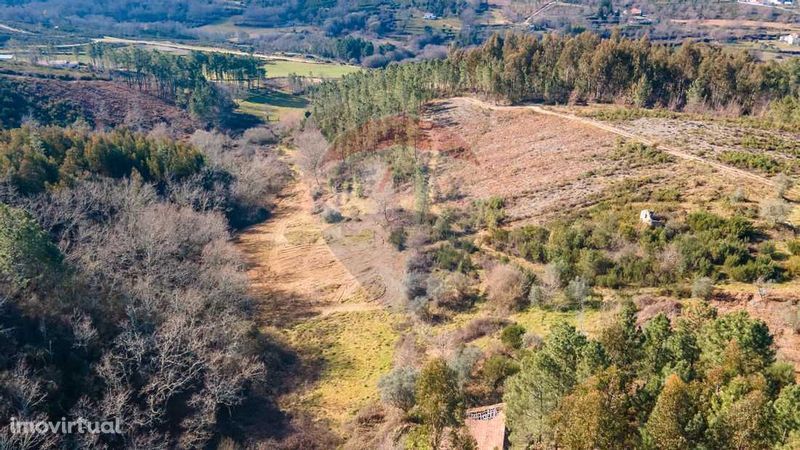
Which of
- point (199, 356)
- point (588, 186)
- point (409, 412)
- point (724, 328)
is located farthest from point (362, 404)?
point (588, 186)

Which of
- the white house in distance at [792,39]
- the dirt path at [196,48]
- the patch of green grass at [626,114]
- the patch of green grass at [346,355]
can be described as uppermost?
the white house in distance at [792,39]

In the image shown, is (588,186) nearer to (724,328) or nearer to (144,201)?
(724,328)

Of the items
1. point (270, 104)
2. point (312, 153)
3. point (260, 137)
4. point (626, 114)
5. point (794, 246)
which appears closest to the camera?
point (794, 246)

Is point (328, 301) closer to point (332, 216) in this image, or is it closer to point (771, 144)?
point (332, 216)

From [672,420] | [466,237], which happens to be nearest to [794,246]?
[672,420]

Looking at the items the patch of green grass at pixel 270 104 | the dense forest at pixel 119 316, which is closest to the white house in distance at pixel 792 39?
the patch of green grass at pixel 270 104

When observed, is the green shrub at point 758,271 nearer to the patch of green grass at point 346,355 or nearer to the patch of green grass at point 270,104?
the patch of green grass at point 346,355
